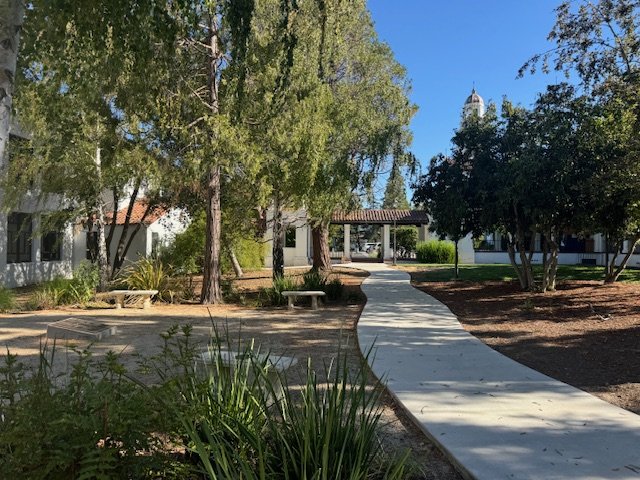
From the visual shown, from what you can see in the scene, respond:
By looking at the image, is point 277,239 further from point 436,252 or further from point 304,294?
point 436,252

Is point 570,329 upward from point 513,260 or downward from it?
downward

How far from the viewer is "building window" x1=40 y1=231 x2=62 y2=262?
22.5 m

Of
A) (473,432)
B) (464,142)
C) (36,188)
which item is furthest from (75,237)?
(473,432)

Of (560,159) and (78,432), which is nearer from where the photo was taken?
(78,432)

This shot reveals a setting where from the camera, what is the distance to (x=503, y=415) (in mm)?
4680

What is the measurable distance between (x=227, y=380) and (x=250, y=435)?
0.69 meters

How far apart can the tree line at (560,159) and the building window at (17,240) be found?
52.2 feet

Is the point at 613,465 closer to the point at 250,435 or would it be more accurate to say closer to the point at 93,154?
the point at 250,435

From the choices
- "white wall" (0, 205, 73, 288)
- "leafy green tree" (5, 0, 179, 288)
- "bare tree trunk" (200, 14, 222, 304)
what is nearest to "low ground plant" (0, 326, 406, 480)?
"leafy green tree" (5, 0, 179, 288)

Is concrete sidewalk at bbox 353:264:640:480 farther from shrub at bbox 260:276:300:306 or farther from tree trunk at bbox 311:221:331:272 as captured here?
tree trunk at bbox 311:221:331:272

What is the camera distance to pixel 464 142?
48.3 feet

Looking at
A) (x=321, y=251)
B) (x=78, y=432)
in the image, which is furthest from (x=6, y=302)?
(x=321, y=251)

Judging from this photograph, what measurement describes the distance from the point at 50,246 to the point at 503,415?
22727 millimetres

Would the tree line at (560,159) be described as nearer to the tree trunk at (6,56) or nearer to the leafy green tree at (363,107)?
the leafy green tree at (363,107)
